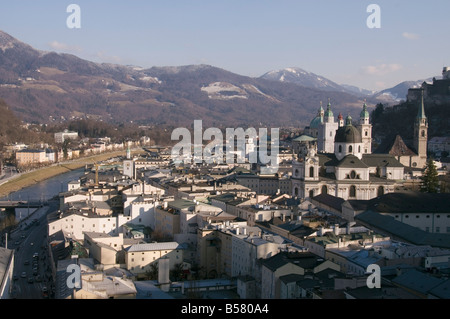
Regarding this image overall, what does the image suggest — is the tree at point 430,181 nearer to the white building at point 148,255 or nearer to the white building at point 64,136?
the white building at point 148,255

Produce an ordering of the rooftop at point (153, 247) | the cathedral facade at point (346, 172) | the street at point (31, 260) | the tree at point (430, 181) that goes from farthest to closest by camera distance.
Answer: the tree at point (430, 181), the cathedral facade at point (346, 172), the rooftop at point (153, 247), the street at point (31, 260)

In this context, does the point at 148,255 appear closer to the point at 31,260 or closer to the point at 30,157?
the point at 31,260

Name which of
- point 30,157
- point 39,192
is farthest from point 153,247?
point 30,157

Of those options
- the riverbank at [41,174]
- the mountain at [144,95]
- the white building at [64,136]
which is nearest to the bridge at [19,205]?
the riverbank at [41,174]
